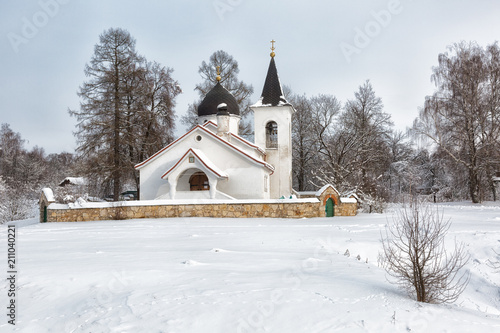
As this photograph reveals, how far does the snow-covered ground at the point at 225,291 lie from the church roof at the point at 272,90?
1692cm

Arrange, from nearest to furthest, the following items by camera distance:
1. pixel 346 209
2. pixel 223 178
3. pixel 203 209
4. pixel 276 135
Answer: pixel 203 209, pixel 346 209, pixel 223 178, pixel 276 135

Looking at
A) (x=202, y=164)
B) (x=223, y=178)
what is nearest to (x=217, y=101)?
(x=202, y=164)

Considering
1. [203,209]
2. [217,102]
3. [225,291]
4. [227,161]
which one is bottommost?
[225,291]

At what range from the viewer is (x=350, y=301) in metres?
4.74

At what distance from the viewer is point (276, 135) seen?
84.5 ft

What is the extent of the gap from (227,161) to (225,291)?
55.9ft

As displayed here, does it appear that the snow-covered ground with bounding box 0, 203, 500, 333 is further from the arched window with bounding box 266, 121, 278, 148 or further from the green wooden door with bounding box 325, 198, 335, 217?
the arched window with bounding box 266, 121, 278, 148

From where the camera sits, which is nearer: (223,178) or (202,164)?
(202,164)

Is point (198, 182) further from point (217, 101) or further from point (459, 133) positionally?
point (459, 133)

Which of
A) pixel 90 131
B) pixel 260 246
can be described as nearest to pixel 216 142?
pixel 90 131

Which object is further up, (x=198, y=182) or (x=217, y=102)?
(x=217, y=102)

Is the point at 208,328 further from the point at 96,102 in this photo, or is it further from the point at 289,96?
the point at 289,96

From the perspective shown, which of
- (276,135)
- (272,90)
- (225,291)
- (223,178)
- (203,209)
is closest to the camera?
(225,291)

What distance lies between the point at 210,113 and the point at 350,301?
24049mm
